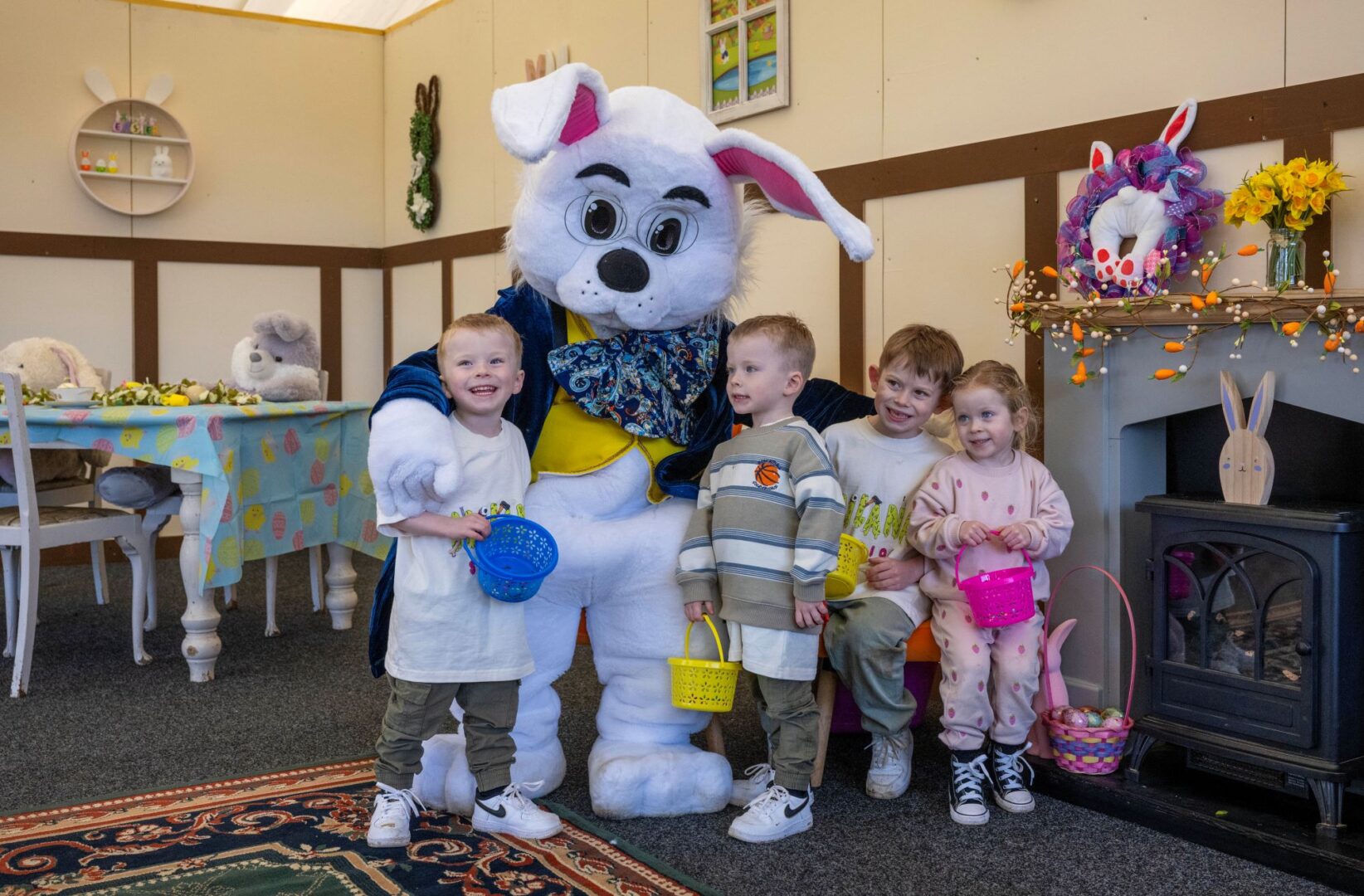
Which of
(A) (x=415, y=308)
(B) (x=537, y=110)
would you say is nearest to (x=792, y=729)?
(B) (x=537, y=110)

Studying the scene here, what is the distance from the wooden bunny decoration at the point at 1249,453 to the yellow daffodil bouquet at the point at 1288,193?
34 centimetres

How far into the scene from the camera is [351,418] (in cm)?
427

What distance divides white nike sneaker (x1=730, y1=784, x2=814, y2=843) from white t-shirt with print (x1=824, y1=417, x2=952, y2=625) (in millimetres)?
479

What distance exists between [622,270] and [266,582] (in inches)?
93.8

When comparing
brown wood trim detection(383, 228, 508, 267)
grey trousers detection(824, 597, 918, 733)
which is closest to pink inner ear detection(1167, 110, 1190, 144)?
grey trousers detection(824, 597, 918, 733)

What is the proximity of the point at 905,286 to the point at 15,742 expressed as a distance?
8.70 ft

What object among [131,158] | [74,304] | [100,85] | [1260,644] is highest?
[100,85]

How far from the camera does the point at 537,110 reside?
7.52 feet

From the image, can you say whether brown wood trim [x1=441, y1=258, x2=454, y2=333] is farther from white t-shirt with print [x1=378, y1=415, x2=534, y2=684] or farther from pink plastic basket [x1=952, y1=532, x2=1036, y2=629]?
pink plastic basket [x1=952, y1=532, x2=1036, y2=629]

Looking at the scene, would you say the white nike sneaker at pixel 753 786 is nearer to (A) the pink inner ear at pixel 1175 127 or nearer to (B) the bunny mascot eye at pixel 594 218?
(B) the bunny mascot eye at pixel 594 218

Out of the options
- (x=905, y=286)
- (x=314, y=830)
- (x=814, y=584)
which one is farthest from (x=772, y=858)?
(x=905, y=286)

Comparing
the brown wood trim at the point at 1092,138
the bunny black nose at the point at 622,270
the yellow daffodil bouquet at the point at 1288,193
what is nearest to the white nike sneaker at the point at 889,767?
the bunny black nose at the point at 622,270

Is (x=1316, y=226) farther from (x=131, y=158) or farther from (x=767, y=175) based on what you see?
(x=131, y=158)

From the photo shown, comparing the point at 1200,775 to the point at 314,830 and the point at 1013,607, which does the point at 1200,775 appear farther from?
the point at 314,830
